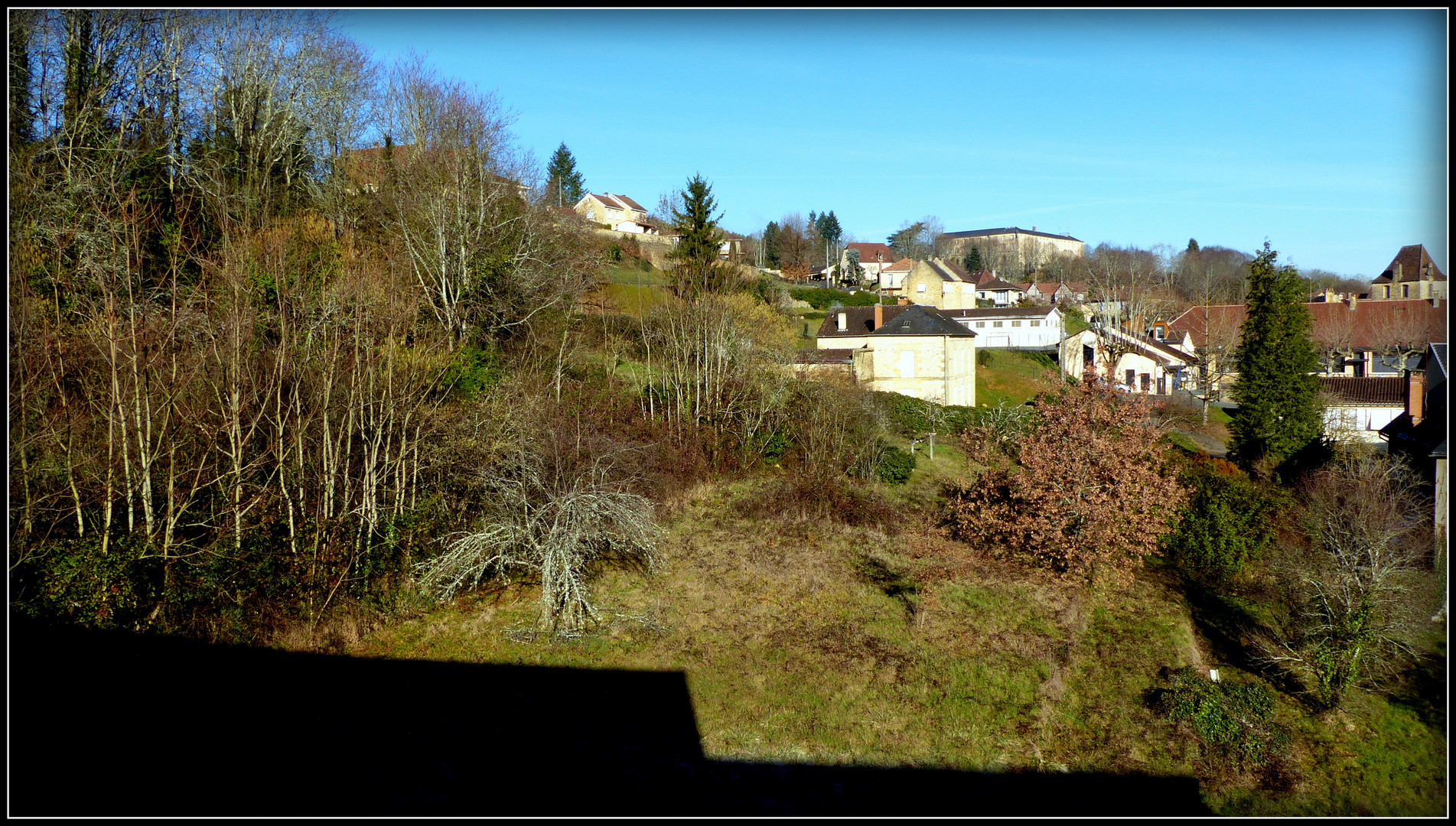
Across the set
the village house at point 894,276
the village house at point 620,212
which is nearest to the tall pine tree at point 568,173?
the village house at point 620,212

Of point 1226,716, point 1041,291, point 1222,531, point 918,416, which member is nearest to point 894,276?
point 1041,291

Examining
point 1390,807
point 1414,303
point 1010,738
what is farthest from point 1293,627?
point 1414,303

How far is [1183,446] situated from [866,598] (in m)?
21.7

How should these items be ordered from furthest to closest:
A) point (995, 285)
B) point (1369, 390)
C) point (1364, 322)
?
point (995, 285), point (1364, 322), point (1369, 390)

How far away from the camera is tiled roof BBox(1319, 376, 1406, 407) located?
103 ft

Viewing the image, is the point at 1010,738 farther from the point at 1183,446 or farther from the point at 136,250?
the point at 1183,446

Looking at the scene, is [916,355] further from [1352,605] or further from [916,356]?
[1352,605]

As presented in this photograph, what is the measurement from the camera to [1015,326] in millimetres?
54781

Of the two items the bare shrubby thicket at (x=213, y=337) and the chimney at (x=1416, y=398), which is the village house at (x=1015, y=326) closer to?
the chimney at (x=1416, y=398)

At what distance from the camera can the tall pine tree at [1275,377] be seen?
2527 centimetres

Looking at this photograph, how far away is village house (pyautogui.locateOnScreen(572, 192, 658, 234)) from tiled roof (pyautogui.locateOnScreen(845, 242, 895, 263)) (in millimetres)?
22342

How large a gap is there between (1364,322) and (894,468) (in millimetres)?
35575

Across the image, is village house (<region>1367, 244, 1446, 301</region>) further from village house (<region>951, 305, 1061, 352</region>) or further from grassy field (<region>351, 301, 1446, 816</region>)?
grassy field (<region>351, 301, 1446, 816</region>)

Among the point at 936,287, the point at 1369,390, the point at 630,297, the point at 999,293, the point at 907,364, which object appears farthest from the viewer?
the point at 999,293
